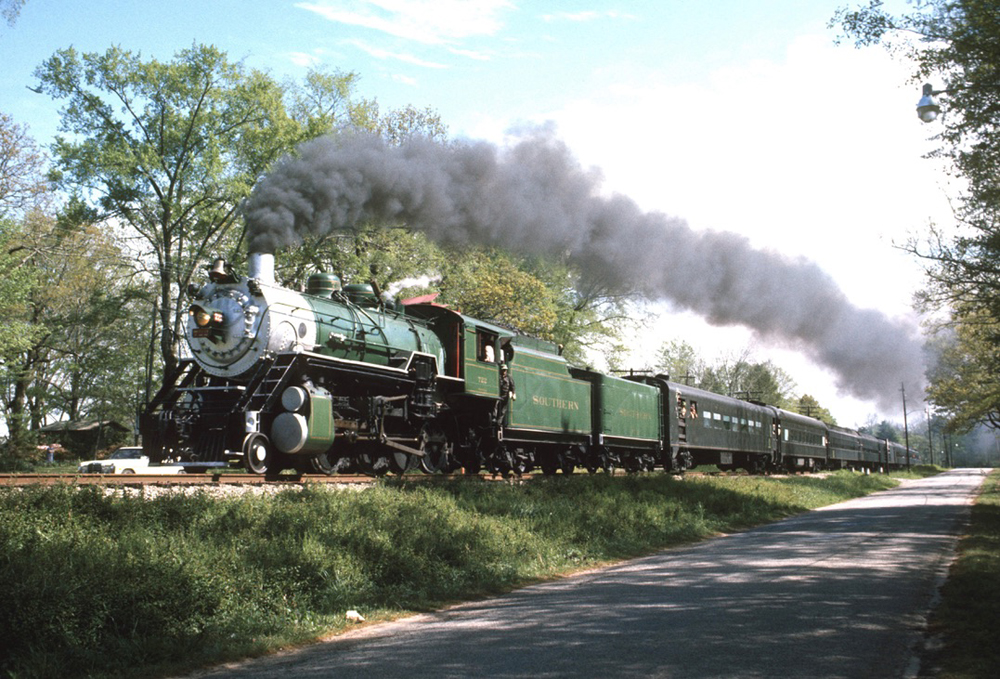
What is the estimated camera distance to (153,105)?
3353 centimetres

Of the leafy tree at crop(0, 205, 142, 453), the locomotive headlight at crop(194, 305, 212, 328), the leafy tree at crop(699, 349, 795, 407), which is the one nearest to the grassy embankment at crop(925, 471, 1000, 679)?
the locomotive headlight at crop(194, 305, 212, 328)

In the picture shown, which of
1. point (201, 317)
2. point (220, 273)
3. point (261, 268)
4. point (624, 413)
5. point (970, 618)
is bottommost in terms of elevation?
point (970, 618)

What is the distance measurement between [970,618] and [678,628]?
2780mm

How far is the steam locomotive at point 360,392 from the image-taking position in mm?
13578

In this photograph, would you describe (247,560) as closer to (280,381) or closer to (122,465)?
(280,381)

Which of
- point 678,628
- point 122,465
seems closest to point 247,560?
point 678,628

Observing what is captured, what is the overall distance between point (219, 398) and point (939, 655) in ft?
37.9

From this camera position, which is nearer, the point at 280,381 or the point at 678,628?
the point at 678,628

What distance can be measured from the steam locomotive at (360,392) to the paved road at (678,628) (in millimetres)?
5884

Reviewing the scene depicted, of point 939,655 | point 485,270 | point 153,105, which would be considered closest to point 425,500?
point 939,655

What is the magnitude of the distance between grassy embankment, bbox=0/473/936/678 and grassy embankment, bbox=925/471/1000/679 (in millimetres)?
4624

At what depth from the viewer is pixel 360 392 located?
15.7 meters

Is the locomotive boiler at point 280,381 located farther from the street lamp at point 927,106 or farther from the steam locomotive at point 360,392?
the street lamp at point 927,106

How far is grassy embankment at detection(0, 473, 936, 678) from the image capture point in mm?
6320
